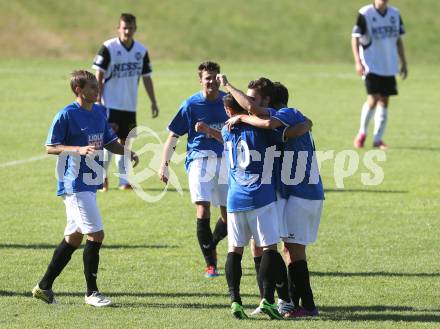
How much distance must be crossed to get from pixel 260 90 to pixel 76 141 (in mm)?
1768

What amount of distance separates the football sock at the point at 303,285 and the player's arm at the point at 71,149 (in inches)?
78.8

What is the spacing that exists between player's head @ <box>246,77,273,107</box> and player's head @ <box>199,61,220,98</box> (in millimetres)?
1663

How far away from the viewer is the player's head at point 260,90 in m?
Result: 8.83

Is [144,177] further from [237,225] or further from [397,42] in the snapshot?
[237,225]

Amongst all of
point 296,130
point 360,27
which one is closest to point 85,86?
point 296,130

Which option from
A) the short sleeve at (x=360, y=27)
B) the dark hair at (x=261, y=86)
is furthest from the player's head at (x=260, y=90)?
the short sleeve at (x=360, y=27)

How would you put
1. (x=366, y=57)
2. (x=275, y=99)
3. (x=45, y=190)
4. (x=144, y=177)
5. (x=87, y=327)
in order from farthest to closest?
(x=366, y=57)
(x=144, y=177)
(x=45, y=190)
(x=275, y=99)
(x=87, y=327)

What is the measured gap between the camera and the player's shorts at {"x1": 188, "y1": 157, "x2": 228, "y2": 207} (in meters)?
11.0

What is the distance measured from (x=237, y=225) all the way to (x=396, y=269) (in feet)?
8.78

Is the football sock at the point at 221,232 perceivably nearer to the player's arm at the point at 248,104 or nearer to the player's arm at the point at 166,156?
the player's arm at the point at 166,156

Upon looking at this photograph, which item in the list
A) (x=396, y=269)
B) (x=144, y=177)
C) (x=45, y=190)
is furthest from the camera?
(x=144, y=177)

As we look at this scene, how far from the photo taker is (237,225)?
8906 mm

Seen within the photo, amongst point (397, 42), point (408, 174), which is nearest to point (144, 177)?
point (408, 174)

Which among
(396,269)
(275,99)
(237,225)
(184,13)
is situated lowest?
(396,269)
